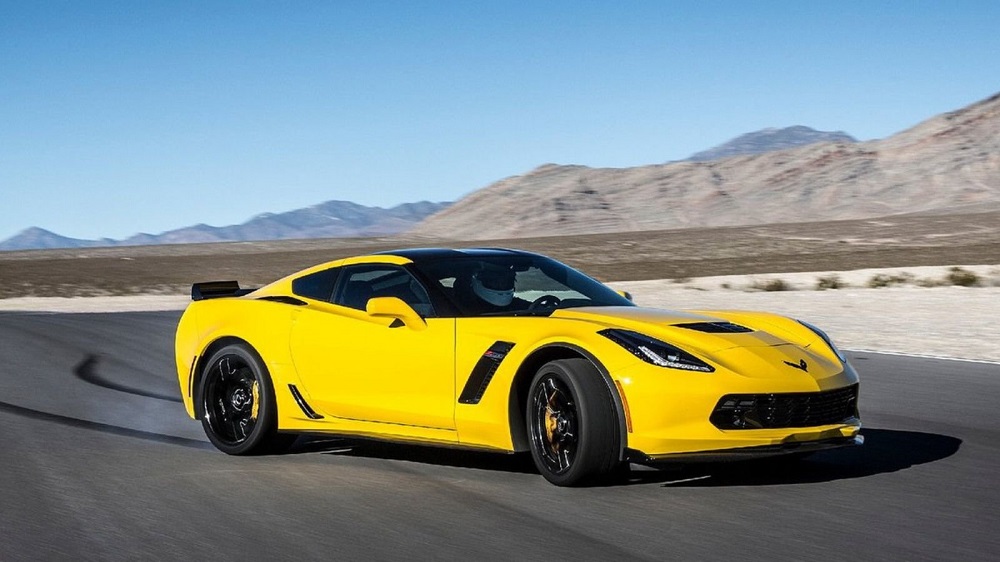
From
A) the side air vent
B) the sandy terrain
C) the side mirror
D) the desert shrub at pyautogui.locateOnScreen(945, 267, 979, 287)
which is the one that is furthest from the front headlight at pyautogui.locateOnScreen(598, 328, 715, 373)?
the desert shrub at pyautogui.locateOnScreen(945, 267, 979, 287)

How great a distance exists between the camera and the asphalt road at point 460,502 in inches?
207

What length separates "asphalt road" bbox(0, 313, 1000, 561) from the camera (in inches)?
207

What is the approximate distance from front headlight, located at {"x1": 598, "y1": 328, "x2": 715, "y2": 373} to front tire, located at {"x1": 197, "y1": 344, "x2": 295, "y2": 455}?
2373 millimetres

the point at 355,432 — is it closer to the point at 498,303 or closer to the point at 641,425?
the point at 498,303

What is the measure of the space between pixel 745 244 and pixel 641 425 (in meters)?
65.3

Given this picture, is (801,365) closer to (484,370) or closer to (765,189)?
(484,370)

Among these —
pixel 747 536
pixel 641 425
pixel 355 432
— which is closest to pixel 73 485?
pixel 355 432

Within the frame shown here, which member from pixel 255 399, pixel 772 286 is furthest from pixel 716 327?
pixel 772 286

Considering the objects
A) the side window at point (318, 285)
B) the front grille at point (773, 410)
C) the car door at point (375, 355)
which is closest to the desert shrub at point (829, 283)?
the side window at point (318, 285)

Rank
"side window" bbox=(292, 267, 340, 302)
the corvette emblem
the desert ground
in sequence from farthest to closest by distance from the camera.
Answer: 1. the desert ground
2. "side window" bbox=(292, 267, 340, 302)
3. the corvette emblem

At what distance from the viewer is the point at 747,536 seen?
5.40 meters

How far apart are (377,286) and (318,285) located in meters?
0.47

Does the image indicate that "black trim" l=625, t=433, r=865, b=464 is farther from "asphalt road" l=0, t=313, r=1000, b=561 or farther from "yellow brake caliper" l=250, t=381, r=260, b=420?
"yellow brake caliper" l=250, t=381, r=260, b=420

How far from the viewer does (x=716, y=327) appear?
6777 millimetres
